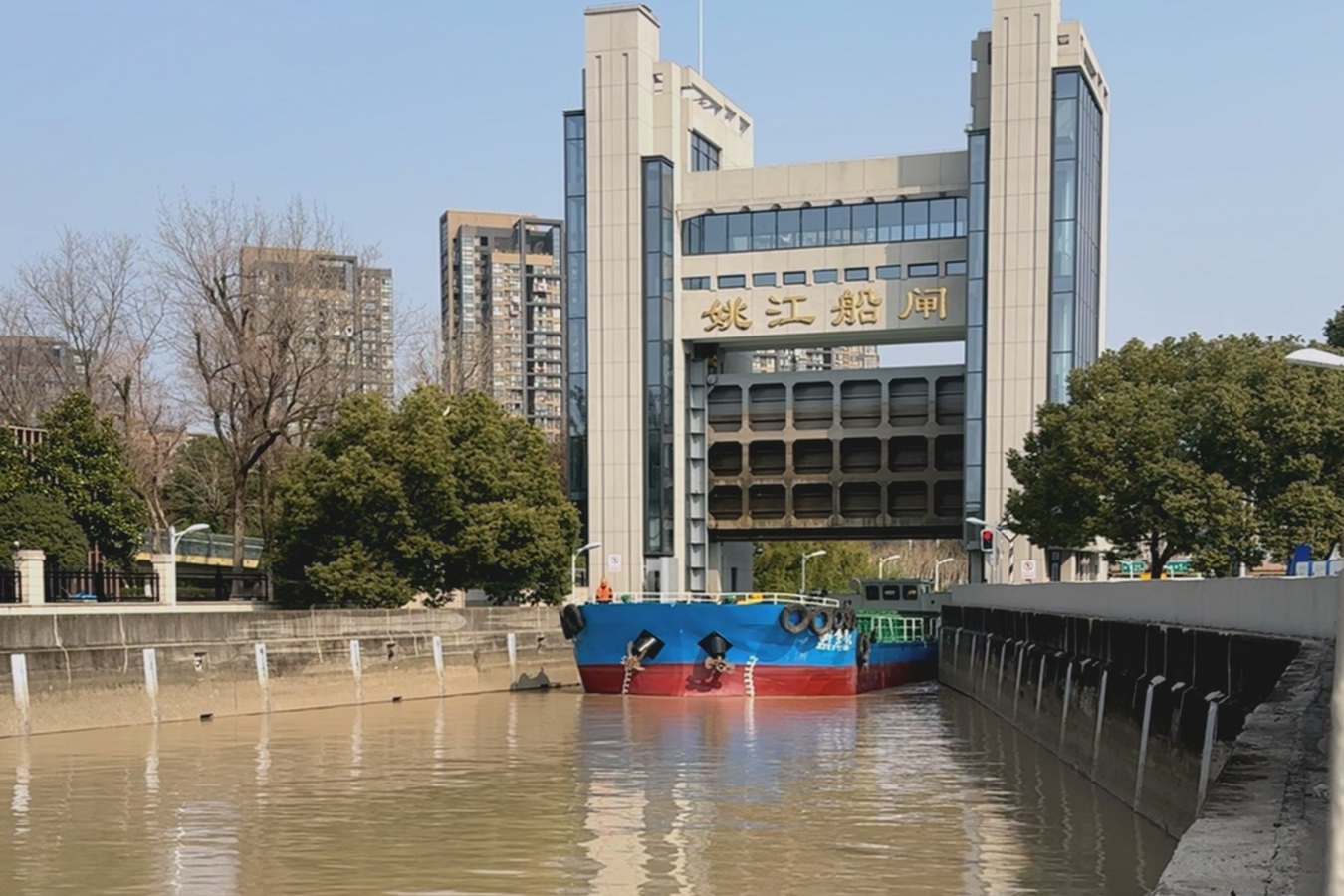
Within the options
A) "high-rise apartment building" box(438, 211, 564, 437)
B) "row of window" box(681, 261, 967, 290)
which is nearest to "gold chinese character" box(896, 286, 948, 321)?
"row of window" box(681, 261, 967, 290)

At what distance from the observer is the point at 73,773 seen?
2350cm

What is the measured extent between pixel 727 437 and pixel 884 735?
38140mm

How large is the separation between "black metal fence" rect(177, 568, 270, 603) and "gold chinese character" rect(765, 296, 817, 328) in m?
21.9

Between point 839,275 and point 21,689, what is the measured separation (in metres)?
42.0

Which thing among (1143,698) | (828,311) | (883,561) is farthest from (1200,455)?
(883,561)

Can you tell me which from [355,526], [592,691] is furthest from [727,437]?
[592,691]

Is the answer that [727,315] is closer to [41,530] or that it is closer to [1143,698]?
[41,530]

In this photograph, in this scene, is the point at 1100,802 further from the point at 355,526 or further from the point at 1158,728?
the point at 355,526

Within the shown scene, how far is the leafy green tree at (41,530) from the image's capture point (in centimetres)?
4188

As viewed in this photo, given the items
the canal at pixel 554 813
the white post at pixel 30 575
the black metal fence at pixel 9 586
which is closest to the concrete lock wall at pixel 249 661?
the canal at pixel 554 813

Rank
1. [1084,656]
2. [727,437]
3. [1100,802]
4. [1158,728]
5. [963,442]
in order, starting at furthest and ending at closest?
[727,437]
[963,442]
[1084,656]
[1100,802]
[1158,728]

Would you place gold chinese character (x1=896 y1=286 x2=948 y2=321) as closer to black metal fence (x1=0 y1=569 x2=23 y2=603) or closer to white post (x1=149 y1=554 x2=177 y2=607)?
white post (x1=149 y1=554 x2=177 y2=607)

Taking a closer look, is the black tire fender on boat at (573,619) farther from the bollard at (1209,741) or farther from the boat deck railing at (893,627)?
the bollard at (1209,741)

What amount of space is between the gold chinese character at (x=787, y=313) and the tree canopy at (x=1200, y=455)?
15.5 meters
